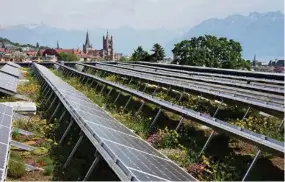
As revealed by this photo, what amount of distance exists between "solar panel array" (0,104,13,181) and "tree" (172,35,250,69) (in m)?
59.2

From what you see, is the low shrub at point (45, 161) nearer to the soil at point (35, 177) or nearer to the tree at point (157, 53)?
the soil at point (35, 177)

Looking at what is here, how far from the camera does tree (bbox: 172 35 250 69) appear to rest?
74188 millimetres

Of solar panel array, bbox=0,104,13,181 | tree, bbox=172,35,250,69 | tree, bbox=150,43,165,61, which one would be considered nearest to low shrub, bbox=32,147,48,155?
solar panel array, bbox=0,104,13,181

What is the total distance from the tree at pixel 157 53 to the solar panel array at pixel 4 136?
63376 millimetres

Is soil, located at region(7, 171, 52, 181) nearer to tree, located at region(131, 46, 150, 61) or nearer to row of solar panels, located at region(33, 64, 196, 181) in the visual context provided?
row of solar panels, located at region(33, 64, 196, 181)

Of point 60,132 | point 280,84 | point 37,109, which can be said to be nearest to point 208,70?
point 280,84

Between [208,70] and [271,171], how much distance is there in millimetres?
31773

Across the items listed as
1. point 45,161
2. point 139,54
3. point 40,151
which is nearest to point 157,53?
point 139,54

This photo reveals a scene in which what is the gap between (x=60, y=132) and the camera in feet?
58.7

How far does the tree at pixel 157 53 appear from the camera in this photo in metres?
80.0

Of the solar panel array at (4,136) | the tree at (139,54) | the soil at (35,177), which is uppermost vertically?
the tree at (139,54)

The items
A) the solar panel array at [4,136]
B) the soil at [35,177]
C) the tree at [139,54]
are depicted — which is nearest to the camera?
the solar panel array at [4,136]

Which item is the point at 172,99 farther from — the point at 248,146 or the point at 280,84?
the point at 248,146

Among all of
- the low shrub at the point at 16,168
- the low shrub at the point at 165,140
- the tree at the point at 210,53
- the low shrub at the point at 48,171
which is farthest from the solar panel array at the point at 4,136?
the tree at the point at 210,53
